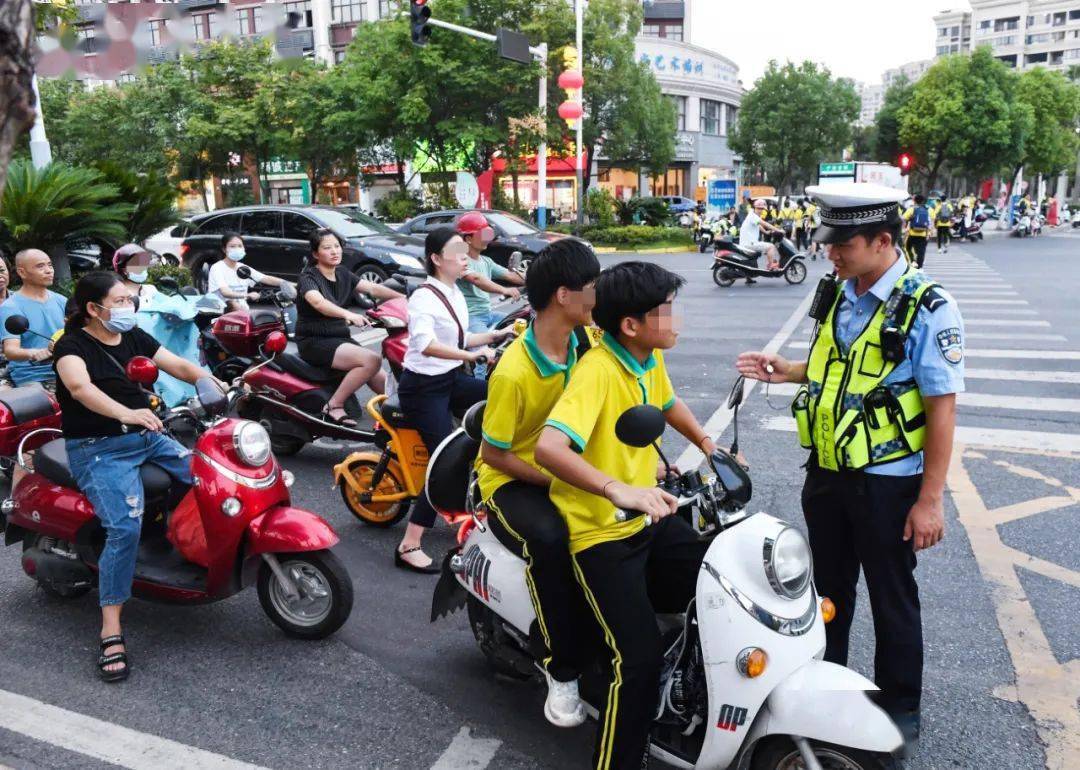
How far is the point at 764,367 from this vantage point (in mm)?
3107

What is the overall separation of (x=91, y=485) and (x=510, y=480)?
190cm

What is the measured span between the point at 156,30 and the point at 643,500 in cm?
236

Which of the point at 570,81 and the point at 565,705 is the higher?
the point at 570,81

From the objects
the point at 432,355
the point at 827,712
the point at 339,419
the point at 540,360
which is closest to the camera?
the point at 827,712

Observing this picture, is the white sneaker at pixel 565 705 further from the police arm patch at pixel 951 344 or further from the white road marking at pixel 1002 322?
the white road marking at pixel 1002 322

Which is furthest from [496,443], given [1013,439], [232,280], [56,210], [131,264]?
[56,210]

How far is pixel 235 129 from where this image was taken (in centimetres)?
2902

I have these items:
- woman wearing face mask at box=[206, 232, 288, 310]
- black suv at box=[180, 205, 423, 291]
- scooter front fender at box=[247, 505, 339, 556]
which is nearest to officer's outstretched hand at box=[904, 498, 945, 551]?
scooter front fender at box=[247, 505, 339, 556]

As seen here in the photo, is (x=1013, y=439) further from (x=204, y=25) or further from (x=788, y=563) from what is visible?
(x=204, y=25)

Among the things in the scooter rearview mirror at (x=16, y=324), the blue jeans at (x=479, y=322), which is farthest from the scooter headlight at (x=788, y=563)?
the scooter rearview mirror at (x=16, y=324)

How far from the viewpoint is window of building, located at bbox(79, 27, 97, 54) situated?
276cm

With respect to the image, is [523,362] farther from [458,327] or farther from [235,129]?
[235,129]

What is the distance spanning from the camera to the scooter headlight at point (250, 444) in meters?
3.65

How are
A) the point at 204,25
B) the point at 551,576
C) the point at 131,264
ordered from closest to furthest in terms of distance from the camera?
1. the point at 551,576
2. the point at 204,25
3. the point at 131,264
